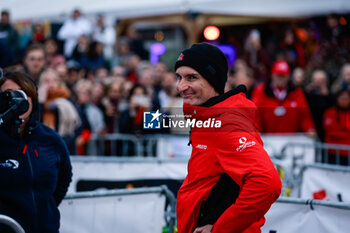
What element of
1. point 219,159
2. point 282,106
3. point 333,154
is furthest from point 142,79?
point 219,159

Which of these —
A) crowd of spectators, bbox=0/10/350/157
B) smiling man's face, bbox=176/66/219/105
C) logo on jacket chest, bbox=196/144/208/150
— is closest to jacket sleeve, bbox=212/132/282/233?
logo on jacket chest, bbox=196/144/208/150

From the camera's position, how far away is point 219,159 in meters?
2.46

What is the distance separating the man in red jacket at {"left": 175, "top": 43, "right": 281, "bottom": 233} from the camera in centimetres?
237

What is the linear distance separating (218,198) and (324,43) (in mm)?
10760

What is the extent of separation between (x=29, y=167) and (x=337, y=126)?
20.6 feet

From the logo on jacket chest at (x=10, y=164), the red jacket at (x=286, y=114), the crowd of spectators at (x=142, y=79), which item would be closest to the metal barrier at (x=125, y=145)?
the crowd of spectators at (x=142, y=79)

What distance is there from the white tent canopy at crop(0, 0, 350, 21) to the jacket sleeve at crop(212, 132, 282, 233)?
10.0 metres

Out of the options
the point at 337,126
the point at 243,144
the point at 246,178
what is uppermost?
the point at 243,144

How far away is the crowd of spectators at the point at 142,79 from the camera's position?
21.5ft

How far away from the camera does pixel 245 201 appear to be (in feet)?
7.74

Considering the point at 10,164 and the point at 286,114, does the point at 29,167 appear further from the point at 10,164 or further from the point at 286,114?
the point at 286,114

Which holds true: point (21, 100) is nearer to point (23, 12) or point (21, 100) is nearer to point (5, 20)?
point (5, 20)

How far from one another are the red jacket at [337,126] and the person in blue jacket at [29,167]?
5.89 meters

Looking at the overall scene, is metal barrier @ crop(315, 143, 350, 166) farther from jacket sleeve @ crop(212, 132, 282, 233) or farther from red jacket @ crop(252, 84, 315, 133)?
jacket sleeve @ crop(212, 132, 282, 233)
